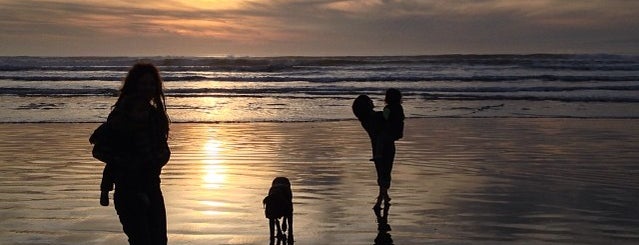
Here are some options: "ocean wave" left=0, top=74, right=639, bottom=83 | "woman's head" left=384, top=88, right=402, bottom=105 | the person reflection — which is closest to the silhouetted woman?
"woman's head" left=384, top=88, right=402, bottom=105

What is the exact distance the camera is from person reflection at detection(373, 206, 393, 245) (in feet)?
23.7

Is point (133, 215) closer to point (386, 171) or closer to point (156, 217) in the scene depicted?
point (156, 217)

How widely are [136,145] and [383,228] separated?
3.55m

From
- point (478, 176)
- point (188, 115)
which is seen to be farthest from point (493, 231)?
point (188, 115)

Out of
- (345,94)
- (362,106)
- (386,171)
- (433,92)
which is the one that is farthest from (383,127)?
(433,92)

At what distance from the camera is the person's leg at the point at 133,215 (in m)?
4.84

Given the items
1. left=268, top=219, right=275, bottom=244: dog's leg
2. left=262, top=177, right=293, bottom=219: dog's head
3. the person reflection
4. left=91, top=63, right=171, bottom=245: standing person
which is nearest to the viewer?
left=91, top=63, right=171, bottom=245: standing person

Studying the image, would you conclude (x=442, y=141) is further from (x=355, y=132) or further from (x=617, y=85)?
(x=617, y=85)

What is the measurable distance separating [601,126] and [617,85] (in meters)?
20.5

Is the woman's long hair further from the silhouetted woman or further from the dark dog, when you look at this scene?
the silhouetted woman

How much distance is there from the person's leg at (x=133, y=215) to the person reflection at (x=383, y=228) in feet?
9.04

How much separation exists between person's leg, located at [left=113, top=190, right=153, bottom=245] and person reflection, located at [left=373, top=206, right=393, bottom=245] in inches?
109

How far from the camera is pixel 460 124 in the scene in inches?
773

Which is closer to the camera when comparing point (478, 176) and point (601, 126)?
point (478, 176)
